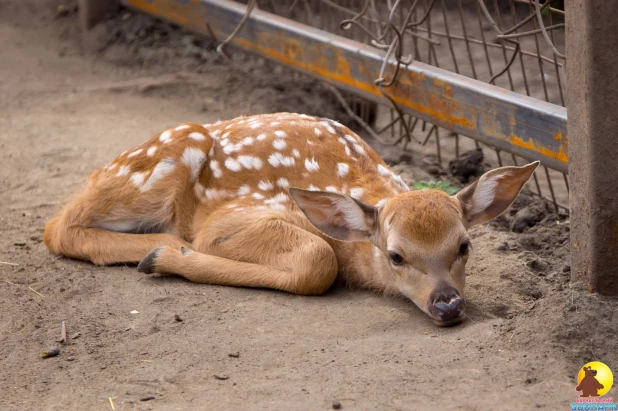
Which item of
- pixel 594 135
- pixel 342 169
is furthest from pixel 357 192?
pixel 594 135

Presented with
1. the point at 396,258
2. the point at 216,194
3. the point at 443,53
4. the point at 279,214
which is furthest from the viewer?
the point at 443,53

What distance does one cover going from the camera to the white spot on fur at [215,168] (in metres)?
5.19

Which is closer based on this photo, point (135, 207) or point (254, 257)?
point (254, 257)

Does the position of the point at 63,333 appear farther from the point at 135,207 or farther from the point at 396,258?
the point at 396,258

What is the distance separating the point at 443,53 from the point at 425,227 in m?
5.19

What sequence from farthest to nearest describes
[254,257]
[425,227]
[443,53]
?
[443,53]
[254,257]
[425,227]

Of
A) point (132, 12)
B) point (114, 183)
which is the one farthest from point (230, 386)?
point (132, 12)

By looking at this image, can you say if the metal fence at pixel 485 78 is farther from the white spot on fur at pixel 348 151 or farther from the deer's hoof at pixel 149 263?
the deer's hoof at pixel 149 263

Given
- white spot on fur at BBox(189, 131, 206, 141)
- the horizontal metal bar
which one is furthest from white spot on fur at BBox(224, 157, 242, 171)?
the horizontal metal bar

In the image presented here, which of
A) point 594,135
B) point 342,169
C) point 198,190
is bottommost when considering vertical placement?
point 198,190

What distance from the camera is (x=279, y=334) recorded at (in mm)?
4070

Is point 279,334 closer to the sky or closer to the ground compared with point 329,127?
closer to the ground

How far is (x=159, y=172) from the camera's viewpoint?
520cm

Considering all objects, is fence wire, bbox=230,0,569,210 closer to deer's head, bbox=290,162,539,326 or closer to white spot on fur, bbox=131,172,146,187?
deer's head, bbox=290,162,539,326
